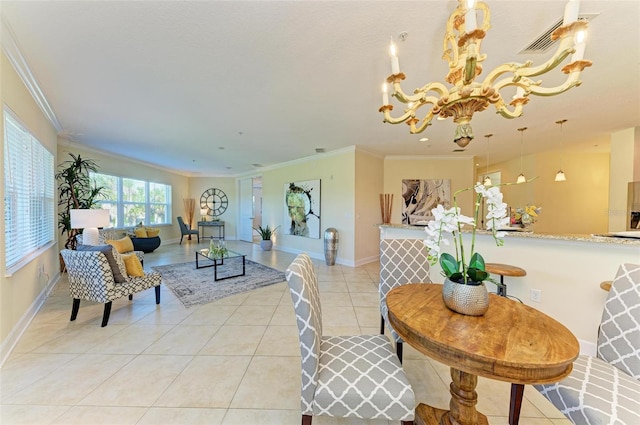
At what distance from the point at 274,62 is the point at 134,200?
6525 millimetres

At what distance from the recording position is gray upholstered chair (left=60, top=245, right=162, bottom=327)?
2359 millimetres

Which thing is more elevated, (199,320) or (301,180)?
(301,180)

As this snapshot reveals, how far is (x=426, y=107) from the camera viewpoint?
2.96 metres

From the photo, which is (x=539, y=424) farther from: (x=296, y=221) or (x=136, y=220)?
Result: (x=136, y=220)

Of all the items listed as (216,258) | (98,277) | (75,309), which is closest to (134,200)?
(216,258)

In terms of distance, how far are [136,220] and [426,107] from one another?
7559mm

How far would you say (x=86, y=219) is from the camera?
304 cm

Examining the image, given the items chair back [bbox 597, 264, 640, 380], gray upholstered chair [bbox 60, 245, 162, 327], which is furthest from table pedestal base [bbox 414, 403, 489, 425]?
gray upholstered chair [bbox 60, 245, 162, 327]

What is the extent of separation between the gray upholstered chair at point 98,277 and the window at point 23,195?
1.36 feet

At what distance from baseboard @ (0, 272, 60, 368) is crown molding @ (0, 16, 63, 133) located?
2.37 metres

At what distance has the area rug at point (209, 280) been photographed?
3.28m

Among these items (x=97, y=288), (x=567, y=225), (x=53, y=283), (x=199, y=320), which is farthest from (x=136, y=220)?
(x=567, y=225)

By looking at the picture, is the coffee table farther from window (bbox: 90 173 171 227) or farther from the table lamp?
window (bbox: 90 173 171 227)

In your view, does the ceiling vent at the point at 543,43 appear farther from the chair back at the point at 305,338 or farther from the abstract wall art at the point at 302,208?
the abstract wall art at the point at 302,208
